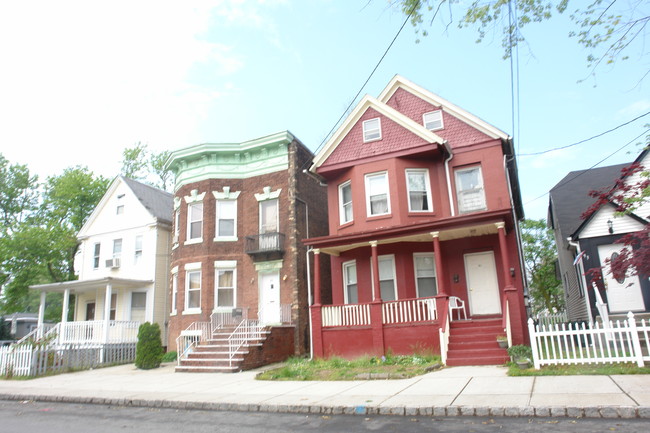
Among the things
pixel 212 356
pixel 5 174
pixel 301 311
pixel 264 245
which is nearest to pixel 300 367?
pixel 212 356

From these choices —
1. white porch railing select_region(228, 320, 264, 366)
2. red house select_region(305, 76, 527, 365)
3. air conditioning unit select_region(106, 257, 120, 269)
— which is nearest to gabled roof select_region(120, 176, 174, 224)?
air conditioning unit select_region(106, 257, 120, 269)

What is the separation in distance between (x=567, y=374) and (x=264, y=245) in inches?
504

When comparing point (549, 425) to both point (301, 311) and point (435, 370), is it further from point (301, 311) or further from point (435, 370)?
point (301, 311)

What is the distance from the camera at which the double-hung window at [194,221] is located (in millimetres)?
21188

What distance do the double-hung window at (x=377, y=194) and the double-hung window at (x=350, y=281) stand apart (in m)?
2.16

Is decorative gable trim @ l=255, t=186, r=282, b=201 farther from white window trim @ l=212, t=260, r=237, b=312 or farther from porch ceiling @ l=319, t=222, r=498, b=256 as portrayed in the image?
porch ceiling @ l=319, t=222, r=498, b=256

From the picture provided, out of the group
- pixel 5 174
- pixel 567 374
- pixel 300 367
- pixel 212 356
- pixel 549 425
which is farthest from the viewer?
pixel 5 174

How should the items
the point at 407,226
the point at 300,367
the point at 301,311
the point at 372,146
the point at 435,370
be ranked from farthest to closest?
the point at 301,311, the point at 372,146, the point at 407,226, the point at 300,367, the point at 435,370

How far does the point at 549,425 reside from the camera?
5949 mm

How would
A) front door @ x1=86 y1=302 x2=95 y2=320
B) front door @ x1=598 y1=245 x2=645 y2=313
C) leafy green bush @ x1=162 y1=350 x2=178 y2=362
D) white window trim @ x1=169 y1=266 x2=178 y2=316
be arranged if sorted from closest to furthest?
front door @ x1=598 y1=245 x2=645 y2=313, leafy green bush @ x1=162 y1=350 x2=178 y2=362, white window trim @ x1=169 y1=266 x2=178 y2=316, front door @ x1=86 y1=302 x2=95 y2=320

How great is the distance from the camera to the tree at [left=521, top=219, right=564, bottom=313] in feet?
124

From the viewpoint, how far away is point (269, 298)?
19516 mm

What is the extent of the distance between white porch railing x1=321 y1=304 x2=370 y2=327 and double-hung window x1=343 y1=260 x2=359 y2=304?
5.87 feet

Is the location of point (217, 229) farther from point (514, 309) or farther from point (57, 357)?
point (514, 309)
